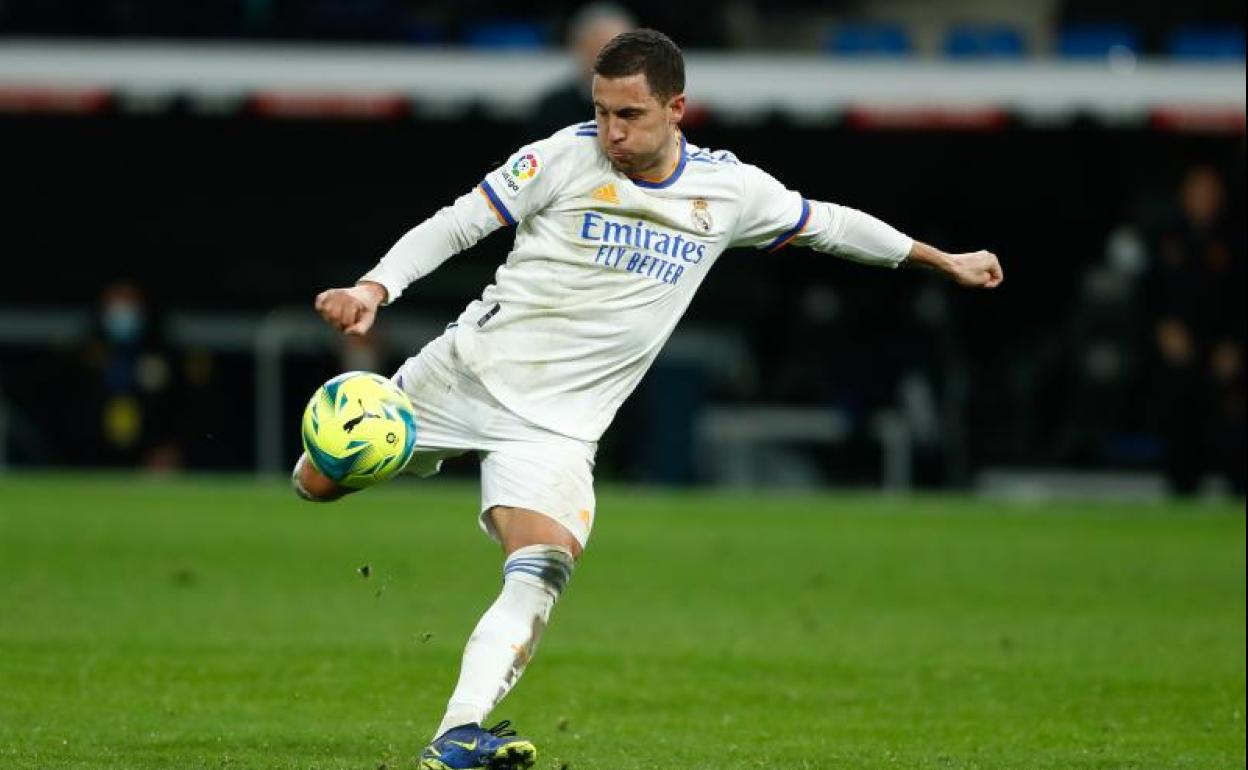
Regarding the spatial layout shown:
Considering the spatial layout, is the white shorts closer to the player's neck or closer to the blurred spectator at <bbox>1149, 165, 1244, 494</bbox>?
the player's neck

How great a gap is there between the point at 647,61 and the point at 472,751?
226 cm

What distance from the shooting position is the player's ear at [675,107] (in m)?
7.69

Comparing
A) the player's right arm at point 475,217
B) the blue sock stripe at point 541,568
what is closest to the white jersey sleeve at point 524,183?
the player's right arm at point 475,217

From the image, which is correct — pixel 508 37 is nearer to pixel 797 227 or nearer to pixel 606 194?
pixel 797 227

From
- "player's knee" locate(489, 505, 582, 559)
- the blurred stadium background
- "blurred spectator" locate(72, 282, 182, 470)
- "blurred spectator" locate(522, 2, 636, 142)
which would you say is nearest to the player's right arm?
"player's knee" locate(489, 505, 582, 559)

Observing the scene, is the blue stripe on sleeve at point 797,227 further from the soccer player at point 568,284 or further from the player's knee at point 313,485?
the player's knee at point 313,485

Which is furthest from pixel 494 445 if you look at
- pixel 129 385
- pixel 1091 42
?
pixel 1091 42

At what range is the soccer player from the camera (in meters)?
7.53

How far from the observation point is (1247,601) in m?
14.1

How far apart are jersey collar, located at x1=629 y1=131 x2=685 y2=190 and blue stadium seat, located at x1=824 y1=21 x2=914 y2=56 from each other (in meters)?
15.4

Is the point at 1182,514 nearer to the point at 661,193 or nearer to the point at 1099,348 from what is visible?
the point at 1099,348

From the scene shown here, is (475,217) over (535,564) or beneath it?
over

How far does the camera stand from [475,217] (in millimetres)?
7562

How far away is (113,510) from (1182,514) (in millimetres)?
8818
